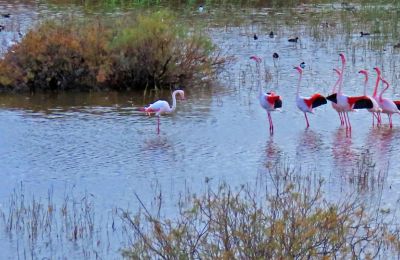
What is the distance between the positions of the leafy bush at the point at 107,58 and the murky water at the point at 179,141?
38 cm

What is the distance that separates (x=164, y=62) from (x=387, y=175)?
627 centimetres

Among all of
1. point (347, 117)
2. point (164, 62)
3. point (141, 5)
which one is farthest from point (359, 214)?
point (141, 5)

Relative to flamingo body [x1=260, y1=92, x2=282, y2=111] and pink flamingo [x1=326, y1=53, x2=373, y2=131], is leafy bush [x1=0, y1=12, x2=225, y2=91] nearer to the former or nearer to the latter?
flamingo body [x1=260, y1=92, x2=282, y2=111]

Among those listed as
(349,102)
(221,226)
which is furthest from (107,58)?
(221,226)

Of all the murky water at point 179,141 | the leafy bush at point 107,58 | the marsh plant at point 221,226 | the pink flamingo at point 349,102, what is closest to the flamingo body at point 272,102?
the murky water at point 179,141

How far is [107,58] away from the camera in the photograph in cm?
1598

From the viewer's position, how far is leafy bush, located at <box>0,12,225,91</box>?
15938 millimetres

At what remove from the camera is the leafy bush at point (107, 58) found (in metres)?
15.9

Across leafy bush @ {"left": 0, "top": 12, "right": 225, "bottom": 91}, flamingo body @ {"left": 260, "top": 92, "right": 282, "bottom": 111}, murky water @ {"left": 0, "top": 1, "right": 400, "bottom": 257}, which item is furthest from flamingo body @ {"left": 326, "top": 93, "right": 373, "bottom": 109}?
leafy bush @ {"left": 0, "top": 12, "right": 225, "bottom": 91}

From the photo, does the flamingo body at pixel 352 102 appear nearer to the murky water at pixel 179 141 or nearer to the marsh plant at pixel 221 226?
the murky water at pixel 179 141

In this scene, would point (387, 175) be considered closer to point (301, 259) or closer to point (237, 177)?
point (237, 177)

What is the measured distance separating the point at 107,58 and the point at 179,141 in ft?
12.9

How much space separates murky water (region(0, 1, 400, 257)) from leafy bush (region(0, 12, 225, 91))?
0.38m

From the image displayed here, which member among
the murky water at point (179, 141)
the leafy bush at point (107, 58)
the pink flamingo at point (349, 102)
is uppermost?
the leafy bush at point (107, 58)
